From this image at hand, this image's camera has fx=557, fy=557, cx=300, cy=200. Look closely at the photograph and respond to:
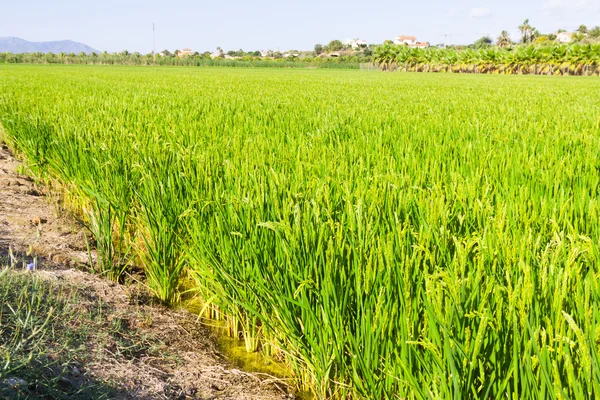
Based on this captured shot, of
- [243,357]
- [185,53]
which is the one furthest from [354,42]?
[243,357]

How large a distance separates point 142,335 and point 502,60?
59.0m

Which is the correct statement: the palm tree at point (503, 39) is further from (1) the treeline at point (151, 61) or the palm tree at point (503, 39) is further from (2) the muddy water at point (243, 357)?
(2) the muddy water at point (243, 357)

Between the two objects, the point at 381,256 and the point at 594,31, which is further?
the point at 594,31

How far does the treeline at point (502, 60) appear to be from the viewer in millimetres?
49156

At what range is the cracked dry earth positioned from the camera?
5.89 feet

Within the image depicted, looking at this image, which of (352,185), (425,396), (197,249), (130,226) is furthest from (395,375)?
(130,226)

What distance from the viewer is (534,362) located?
1.14m

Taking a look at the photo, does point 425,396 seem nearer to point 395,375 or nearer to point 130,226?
point 395,375

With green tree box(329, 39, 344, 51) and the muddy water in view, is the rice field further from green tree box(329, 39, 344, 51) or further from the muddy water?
green tree box(329, 39, 344, 51)

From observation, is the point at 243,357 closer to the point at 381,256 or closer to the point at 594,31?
the point at 381,256

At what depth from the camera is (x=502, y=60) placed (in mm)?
55438

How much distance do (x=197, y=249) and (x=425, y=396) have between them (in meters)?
1.31

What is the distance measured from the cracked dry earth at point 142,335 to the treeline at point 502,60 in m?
53.4

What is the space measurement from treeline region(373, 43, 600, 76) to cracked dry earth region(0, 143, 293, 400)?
53375 millimetres
